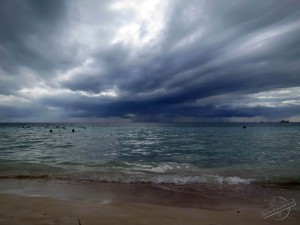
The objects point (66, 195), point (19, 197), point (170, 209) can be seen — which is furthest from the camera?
point (66, 195)

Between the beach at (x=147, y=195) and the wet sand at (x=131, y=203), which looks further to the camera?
the beach at (x=147, y=195)

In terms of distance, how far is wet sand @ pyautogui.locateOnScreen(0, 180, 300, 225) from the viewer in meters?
5.29

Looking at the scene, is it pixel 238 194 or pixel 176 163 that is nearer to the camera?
pixel 238 194

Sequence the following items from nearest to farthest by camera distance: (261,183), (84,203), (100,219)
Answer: (100,219), (84,203), (261,183)

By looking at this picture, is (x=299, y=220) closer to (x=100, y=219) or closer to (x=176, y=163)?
(x=100, y=219)

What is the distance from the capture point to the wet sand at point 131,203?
208 inches

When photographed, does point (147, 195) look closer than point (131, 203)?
No

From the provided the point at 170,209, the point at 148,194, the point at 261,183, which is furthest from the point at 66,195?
the point at 261,183

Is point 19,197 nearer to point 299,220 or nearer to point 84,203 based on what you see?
point 84,203

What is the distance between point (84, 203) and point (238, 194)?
235 inches

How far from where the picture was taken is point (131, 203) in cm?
684

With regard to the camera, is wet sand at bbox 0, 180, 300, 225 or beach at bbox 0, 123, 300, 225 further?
beach at bbox 0, 123, 300, 225

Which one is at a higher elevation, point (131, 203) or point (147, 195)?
point (131, 203)

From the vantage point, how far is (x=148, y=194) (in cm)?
809
